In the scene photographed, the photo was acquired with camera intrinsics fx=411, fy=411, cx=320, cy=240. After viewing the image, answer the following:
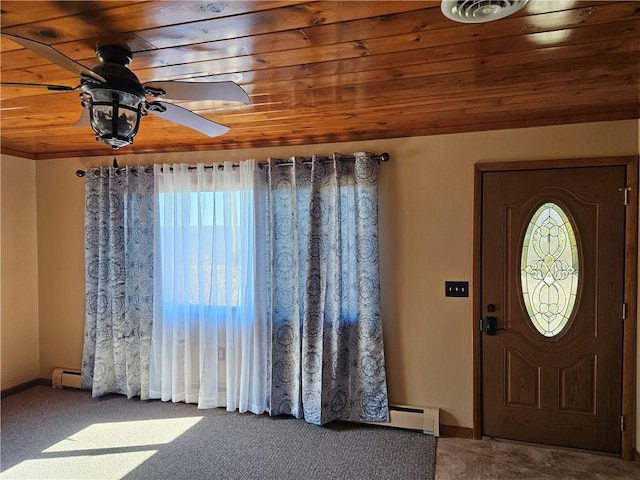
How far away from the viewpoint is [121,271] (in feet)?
12.6

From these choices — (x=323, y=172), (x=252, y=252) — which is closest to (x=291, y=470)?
(x=252, y=252)

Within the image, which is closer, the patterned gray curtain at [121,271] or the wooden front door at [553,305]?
the wooden front door at [553,305]

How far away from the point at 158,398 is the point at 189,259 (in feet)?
4.42

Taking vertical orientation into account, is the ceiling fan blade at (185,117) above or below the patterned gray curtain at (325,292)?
above

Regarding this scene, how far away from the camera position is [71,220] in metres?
4.17

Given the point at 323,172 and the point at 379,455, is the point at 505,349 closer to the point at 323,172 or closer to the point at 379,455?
the point at 379,455

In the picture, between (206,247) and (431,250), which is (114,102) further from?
(431,250)

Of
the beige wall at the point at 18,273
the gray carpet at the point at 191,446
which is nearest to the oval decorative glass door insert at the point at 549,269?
the gray carpet at the point at 191,446

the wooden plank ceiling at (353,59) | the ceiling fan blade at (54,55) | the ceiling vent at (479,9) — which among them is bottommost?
the ceiling fan blade at (54,55)

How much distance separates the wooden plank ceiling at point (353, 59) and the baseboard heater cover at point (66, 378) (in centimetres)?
244

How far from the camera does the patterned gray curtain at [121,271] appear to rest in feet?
12.6

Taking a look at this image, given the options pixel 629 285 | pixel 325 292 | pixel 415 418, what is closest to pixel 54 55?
pixel 325 292

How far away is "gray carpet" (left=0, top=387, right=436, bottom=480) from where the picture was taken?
2.71 meters

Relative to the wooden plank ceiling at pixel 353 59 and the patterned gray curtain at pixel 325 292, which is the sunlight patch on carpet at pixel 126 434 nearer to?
the patterned gray curtain at pixel 325 292
